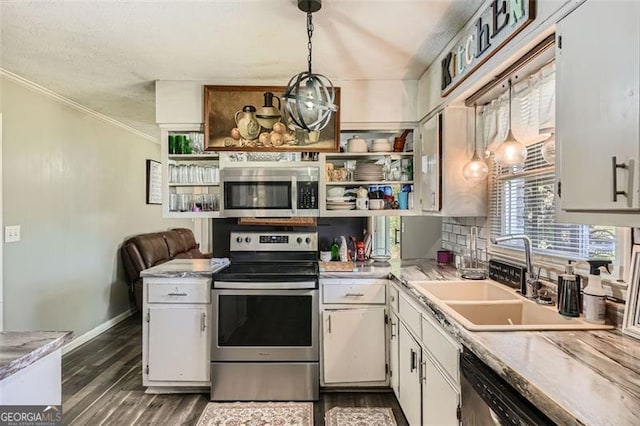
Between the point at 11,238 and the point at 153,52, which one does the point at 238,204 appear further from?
the point at 11,238

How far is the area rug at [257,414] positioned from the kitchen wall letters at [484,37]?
2.27m

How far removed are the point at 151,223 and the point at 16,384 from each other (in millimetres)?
4541

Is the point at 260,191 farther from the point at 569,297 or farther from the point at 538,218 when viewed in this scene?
the point at 569,297

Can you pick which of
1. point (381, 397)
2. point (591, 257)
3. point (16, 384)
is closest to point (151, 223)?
point (381, 397)

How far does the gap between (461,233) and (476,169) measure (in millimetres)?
745

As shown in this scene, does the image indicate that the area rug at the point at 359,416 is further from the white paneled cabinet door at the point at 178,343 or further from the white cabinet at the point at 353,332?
the white paneled cabinet door at the point at 178,343

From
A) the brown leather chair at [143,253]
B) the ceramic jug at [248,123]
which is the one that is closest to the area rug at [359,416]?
the ceramic jug at [248,123]

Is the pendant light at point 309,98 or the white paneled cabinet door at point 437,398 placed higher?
the pendant light at point 309,98

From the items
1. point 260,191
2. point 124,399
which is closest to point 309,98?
point 260,191

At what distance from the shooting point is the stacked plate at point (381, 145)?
3090 millimetres

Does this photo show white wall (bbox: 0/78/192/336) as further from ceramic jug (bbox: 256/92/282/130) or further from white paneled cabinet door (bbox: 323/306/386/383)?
white paneled cabinet door (bbox: 323/306/386/383)

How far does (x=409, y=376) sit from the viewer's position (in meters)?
2.20

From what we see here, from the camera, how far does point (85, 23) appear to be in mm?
2061

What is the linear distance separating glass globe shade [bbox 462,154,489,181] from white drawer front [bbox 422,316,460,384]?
1.01 m
